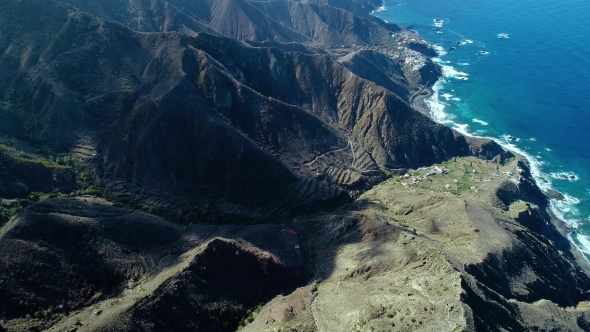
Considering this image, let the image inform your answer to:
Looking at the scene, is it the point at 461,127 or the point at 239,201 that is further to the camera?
the point at 461,127

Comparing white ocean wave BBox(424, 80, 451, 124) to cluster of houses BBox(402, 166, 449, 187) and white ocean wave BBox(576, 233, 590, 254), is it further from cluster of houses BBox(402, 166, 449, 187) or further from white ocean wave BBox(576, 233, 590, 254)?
white ocean wave BBox(576, 233, 590, 254)

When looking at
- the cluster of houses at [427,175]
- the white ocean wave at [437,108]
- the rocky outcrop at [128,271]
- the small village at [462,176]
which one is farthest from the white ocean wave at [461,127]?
the rocky outcrop at [128,271]

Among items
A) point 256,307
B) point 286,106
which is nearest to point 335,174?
point 286,106

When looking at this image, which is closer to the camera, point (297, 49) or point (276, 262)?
point (276, 262)

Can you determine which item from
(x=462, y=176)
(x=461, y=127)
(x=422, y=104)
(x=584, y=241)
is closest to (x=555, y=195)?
(x=584, y=241)

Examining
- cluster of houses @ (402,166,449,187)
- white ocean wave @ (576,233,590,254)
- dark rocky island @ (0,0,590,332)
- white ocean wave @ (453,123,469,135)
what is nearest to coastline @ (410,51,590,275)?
white ocean wave @ (453,123,469,135)

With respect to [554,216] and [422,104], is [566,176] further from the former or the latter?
[422,104]

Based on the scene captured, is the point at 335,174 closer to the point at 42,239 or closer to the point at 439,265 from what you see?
the point at 439,265

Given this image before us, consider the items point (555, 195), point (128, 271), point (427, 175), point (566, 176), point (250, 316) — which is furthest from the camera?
point (566, 176)
